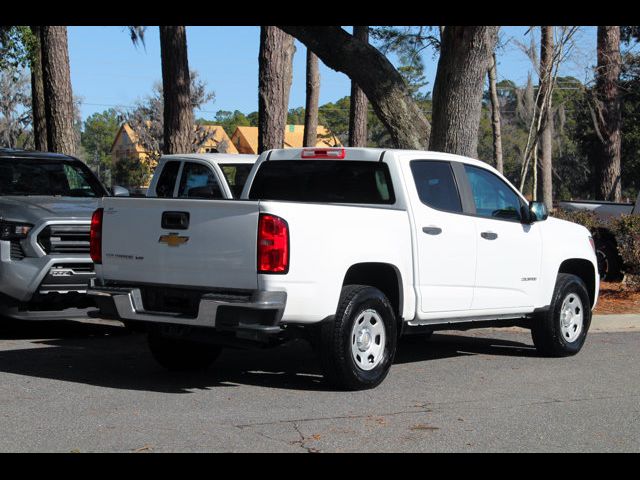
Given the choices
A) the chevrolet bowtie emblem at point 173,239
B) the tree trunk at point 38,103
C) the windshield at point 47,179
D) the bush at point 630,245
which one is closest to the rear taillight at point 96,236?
the chevrolet bowtie emblem at point 173,239

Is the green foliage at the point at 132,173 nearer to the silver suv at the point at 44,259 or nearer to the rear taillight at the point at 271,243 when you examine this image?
the silver suv at the point at 44,259

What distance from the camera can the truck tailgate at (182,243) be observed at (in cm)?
775

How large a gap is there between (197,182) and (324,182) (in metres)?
4.01

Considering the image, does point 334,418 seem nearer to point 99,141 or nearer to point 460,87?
point 460,87

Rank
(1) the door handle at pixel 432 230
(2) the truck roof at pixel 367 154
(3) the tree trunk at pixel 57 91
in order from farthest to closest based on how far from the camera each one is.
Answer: (3) the tree trunk at pixel 57 91 → (2) the truck roof at pixel 367 154 → (1) the door handle at pixel 432 230

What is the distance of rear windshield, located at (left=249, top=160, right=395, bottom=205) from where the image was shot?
924 cm

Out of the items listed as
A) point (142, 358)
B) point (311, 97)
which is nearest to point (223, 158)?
point (142, 358)

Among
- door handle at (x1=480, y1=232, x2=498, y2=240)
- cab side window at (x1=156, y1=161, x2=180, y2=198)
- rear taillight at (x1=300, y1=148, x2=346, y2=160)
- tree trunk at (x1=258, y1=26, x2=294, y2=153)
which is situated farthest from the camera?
tree trunk at (x1=258, y1=26, x2=294, y2=153)

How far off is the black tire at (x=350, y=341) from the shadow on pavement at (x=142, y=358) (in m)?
0.33

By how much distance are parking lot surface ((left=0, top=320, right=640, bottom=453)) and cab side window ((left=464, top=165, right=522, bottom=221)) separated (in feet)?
4.89

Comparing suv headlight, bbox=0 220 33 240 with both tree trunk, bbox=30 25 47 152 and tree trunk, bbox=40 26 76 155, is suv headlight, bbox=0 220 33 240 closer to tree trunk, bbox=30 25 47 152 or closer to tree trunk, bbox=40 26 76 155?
tree trunk, bbox=40 26 76 155

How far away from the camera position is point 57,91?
21.5 m

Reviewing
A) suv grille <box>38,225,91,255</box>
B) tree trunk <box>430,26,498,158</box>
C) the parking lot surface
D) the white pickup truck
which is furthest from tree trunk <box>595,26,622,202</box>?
suv grille <box>38,225,91,255</box>
